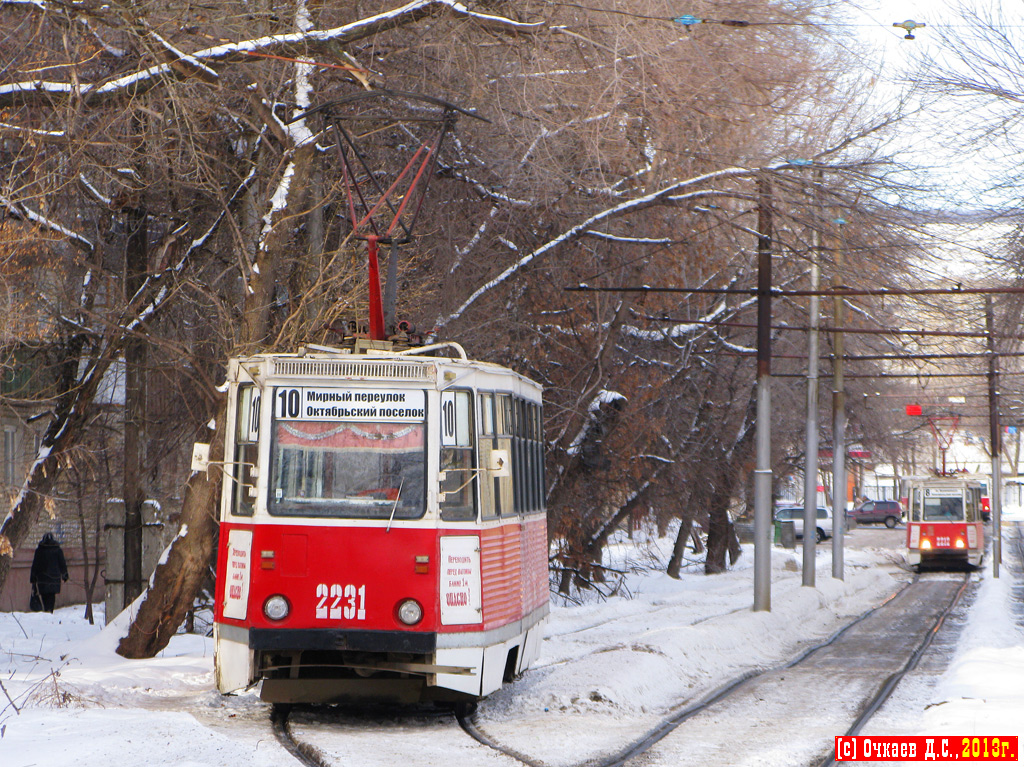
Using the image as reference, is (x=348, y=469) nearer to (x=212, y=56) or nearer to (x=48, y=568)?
(x=212, y=56)

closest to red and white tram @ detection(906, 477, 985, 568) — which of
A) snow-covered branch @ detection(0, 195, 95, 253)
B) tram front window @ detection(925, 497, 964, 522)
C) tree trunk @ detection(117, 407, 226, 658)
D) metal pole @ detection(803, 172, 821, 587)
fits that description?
tram front window @ detection(925, 497, 964, 522)

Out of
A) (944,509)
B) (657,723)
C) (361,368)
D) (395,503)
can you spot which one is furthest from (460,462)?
(944,509)

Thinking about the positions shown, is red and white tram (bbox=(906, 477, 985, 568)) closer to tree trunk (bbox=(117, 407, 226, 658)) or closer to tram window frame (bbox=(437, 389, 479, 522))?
tree trunk (bbox=(117, 407, 226, 658))

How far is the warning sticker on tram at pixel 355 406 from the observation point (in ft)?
30.3

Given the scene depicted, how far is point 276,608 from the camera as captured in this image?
9.01 m

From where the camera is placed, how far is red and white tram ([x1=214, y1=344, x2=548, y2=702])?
29.5ft

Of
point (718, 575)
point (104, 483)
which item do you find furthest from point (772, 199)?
point (718, 575)

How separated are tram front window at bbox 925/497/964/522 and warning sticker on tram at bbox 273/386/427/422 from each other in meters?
31.5

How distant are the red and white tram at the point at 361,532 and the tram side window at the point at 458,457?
1 cm

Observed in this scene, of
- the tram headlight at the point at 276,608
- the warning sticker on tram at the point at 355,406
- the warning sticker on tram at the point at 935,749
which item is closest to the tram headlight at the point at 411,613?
the tram headlight at the point at 276,608

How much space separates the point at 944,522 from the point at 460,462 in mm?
31299

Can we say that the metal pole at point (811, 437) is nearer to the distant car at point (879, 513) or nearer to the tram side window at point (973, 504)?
the tram side window at point (973, 504)

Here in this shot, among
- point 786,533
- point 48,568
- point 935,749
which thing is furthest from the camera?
point 786,533

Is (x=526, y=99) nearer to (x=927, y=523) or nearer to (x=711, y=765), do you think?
(x=711, y=765)
